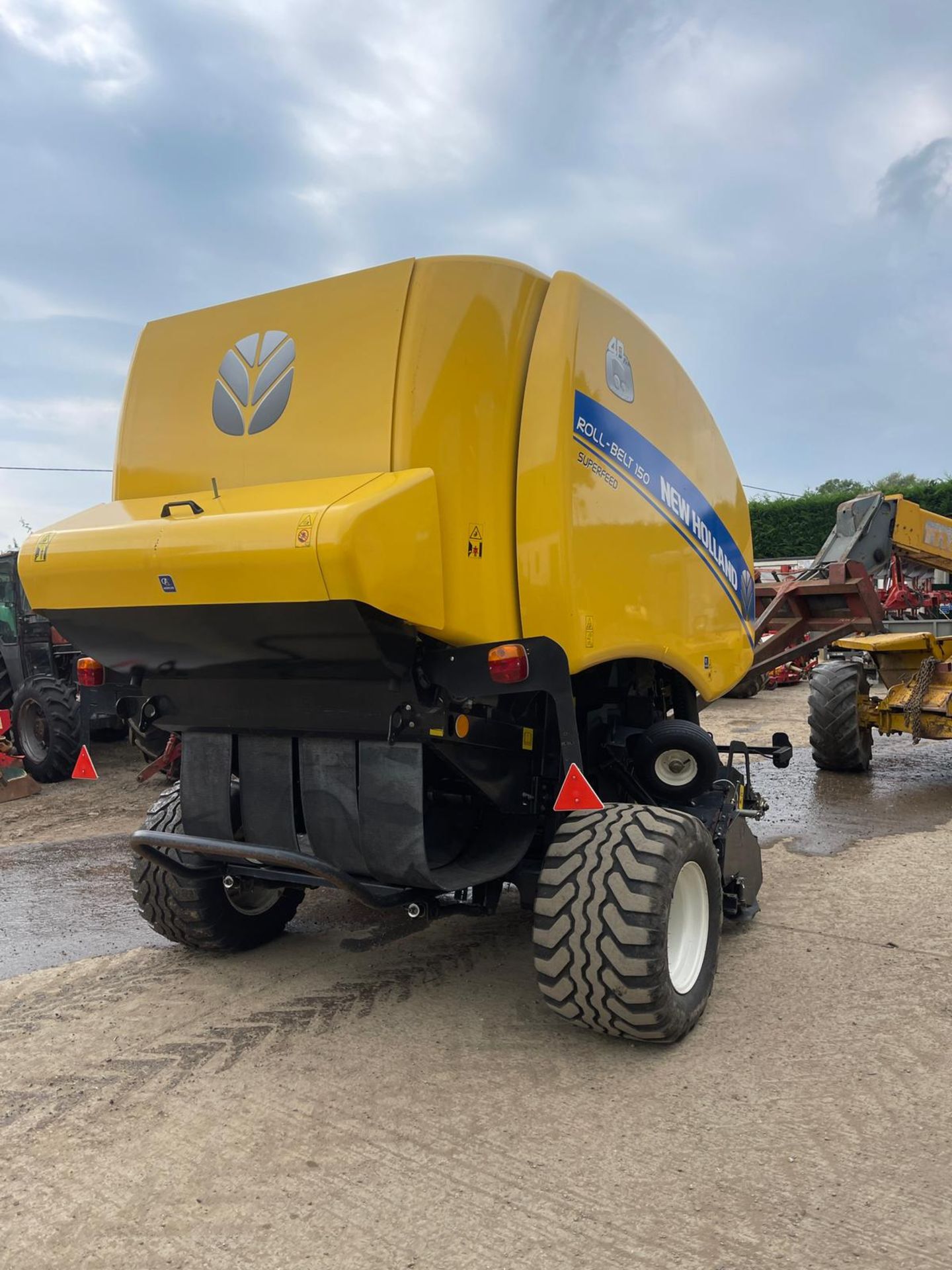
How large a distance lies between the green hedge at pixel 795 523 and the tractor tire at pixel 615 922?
72.2ft

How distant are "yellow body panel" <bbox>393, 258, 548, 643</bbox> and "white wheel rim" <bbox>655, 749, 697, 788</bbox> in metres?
1.13

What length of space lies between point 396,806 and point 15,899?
3.57 metres

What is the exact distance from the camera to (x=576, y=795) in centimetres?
325

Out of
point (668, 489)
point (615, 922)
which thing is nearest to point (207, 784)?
point (615, 922)

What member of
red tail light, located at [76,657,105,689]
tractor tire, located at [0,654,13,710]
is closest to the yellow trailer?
red tail light, located at [76,657,105,689]

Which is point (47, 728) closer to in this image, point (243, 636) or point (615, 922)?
point (243, 636)

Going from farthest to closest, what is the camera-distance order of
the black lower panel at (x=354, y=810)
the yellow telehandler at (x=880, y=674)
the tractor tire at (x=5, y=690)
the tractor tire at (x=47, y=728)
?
the tractor tire at (x=5, y=690) → the tractor tire at (x=47, y=728) → the yellow telehandler at (x=880, y=674) → the black lower panel at (x=354, y=810)

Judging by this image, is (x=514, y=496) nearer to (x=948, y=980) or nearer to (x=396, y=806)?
(x=396, y=806)

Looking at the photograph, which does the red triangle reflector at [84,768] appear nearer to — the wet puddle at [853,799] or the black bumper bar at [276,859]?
the black bumper bar at [276,859]

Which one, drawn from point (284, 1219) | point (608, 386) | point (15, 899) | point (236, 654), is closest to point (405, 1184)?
point (284, 1219)

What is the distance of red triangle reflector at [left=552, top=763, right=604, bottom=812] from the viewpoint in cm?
323

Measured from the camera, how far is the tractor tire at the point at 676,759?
3.97m

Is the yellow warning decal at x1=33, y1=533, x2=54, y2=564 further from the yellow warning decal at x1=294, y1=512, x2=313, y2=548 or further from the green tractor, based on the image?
the green tractor

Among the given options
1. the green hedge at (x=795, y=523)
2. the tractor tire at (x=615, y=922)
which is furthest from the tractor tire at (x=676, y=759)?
the green hedge at (x=795, y=523)
